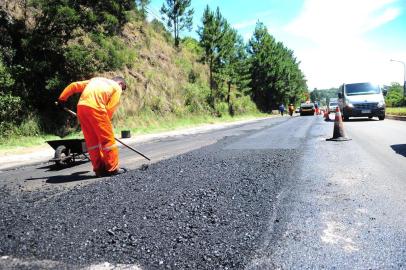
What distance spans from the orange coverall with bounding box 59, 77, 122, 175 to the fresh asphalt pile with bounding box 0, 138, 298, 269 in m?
0.49

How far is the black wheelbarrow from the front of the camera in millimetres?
7258

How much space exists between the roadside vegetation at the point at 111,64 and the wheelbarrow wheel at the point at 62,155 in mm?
7195

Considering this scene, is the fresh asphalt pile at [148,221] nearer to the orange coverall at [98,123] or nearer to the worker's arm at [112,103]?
the orange coverall at [98,123]

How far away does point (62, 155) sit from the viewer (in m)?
7.45

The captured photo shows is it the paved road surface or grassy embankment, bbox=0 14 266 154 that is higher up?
grassy embankment, bbox=0 14 266 154

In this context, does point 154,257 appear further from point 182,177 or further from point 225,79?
point 225,79

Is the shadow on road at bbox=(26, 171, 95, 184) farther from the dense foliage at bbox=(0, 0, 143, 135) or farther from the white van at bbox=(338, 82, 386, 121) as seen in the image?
the white van at bbox=(338, 82, 386, 121)

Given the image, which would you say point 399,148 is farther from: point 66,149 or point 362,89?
point 362,89

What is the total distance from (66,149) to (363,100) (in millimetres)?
17308

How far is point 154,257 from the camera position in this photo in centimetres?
277

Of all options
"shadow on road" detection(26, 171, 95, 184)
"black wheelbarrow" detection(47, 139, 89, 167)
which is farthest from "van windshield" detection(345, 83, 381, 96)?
"shadow on road" detection(26, 171, 95, 184)

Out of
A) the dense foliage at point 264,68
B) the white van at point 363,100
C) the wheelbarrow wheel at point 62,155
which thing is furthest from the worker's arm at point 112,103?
the dense foliage at point 264,68

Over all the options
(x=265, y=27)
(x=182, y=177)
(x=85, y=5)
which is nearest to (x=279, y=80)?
(x=265, y=27)

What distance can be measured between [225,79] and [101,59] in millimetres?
24321
